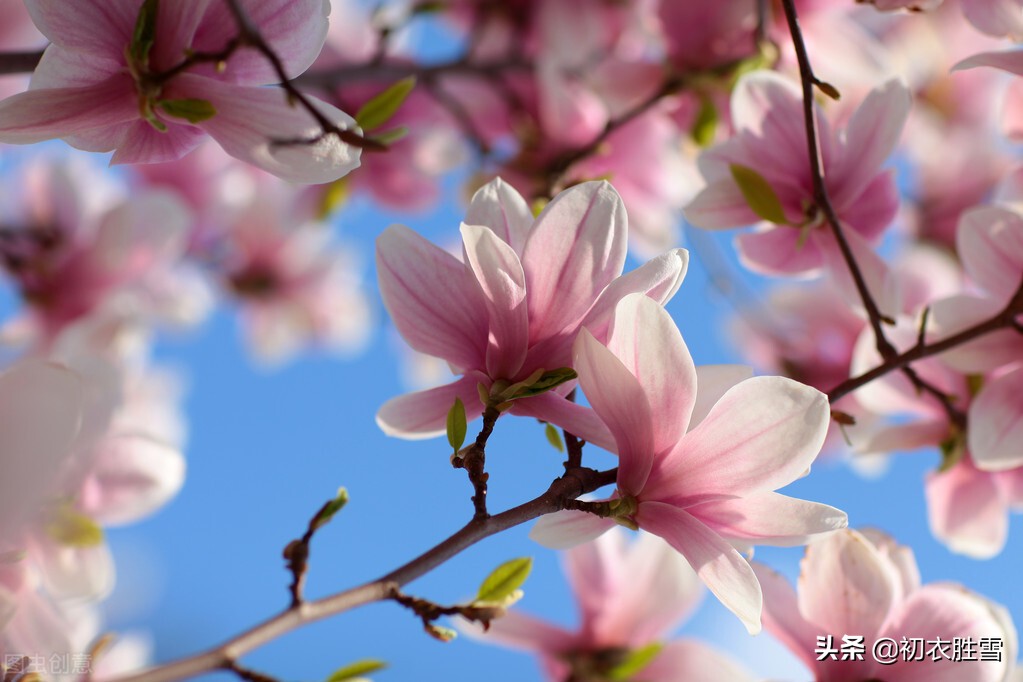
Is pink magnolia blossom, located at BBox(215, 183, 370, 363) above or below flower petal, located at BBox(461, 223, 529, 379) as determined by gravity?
above

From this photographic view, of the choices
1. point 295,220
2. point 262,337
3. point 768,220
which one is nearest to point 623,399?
point 768,220

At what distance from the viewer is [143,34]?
0.43 meters

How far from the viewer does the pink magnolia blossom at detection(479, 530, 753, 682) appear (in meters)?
0.66

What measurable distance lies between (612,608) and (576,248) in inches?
14.2

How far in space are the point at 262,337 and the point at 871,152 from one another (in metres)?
1.20

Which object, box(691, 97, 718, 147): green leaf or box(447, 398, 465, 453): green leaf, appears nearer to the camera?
box(447, 398, 465, 453): green leaf

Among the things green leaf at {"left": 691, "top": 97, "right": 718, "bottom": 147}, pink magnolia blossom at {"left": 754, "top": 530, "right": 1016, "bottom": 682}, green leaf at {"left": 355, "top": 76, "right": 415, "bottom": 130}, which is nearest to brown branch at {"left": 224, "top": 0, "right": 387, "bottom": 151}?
green leaf at {"left": 355, "top": 76, "right": 415, "bottom": 130}

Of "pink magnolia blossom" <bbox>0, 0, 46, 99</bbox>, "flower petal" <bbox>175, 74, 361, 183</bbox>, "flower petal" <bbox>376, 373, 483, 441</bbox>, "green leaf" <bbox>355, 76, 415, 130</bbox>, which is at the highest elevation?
"pink magnolia blossom" <bbox>0, 0, 46, 99</bbox>

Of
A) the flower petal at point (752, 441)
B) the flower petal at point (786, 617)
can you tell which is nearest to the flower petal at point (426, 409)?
the flower petal at point (752, 441)

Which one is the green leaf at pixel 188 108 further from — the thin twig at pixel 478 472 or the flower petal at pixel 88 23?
the thin twig at pixel 478 472

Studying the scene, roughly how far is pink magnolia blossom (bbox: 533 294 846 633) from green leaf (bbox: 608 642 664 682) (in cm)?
24

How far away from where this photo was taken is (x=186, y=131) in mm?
464

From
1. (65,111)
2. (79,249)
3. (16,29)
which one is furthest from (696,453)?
(79,249)

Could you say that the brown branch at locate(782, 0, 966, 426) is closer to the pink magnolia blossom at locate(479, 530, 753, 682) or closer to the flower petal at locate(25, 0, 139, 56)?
the pink magnolia blossom at locate(479, 530, 753, 682)
